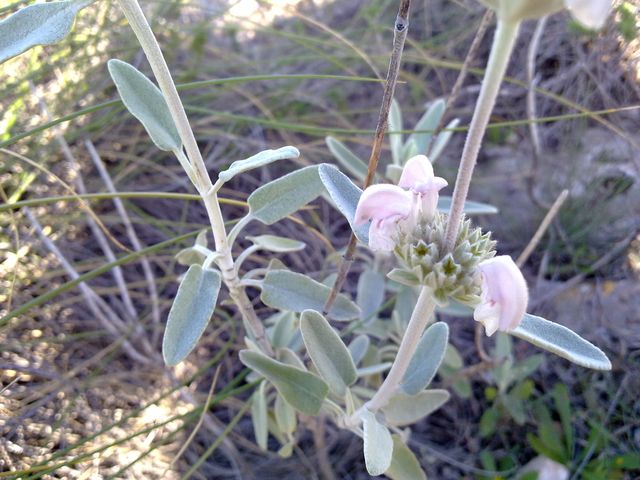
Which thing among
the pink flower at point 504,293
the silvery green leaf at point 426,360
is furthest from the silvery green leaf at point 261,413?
the pink flower at point 504,293

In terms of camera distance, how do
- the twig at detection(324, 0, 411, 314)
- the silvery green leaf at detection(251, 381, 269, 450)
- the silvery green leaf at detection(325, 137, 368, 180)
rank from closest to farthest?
the twig at detection(324, 0, 411, 314) < the silvery green leaf at detection(251, 381, 269, 450) < the silvery green leaf at detection(325, 137, 368, 180)

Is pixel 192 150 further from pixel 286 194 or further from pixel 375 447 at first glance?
pixel 375 447

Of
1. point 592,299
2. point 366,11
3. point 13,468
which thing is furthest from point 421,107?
point 13,468

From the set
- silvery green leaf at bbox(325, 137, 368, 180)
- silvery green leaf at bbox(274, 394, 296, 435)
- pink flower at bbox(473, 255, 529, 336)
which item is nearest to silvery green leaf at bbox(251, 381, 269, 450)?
silvery green leaf at bbox(274, 394, 296, 435)

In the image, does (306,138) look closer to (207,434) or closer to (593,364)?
(207,434)

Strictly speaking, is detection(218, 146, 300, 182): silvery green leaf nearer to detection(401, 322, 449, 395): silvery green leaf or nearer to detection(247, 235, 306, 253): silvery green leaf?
detection(247, 235, 306, 253): silvery green leaf

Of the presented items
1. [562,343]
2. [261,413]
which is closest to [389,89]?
[562,343]

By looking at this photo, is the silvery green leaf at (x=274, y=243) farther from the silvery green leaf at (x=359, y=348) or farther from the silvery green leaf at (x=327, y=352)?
the silvery green leaf at (x=359, y=348)
